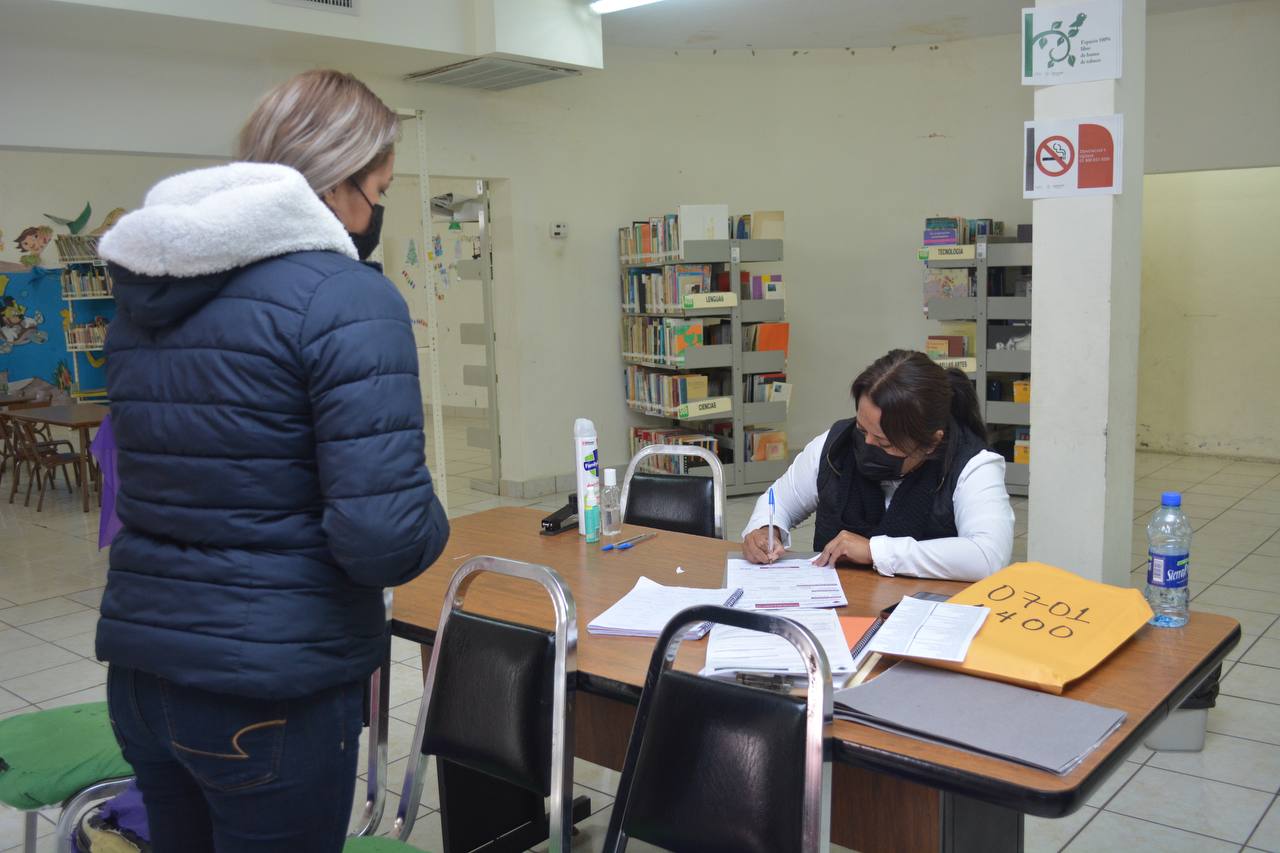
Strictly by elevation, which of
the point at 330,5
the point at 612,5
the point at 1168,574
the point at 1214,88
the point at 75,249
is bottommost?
the point at 1168,574

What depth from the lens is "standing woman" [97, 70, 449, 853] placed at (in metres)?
1.34

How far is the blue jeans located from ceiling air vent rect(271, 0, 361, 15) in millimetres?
4710

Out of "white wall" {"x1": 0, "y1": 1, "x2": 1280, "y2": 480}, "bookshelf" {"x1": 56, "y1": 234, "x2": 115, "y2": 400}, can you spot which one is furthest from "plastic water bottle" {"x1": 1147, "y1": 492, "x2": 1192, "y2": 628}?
"bookshelf" {"x1": 56, "y1": 234, "x2": 115, "y2": 400}

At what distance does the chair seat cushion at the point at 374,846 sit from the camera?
6.22 feet

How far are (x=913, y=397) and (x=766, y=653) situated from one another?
3.05 feet

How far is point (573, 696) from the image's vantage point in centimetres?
194

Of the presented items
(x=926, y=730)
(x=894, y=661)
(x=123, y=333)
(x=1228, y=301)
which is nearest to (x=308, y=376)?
(x=123, y=333)

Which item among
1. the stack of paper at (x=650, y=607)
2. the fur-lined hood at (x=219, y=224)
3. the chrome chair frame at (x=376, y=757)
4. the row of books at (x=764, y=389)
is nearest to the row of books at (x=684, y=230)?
the row of books at (x=764, y=389)

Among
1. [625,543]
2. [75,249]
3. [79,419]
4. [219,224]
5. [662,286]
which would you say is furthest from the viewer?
[75,249]

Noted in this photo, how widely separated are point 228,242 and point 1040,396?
259cm

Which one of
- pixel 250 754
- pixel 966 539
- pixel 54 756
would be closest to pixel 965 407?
pixel 966 539

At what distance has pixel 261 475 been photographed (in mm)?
1355

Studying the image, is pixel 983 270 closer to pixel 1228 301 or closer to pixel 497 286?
pixel 1228 301

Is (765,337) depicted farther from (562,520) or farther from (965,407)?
(965,407)
